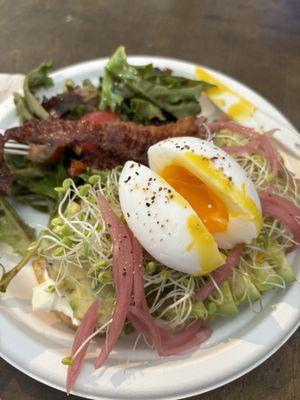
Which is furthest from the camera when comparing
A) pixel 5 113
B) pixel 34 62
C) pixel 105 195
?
pixel 34 62

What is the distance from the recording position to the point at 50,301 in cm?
171

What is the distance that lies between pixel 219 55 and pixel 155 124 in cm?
118

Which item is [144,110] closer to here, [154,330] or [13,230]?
[13,230]

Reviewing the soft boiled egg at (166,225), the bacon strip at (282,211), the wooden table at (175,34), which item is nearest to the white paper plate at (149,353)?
the bacon strip at (282,211)

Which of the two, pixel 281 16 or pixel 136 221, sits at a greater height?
pixel 281 16

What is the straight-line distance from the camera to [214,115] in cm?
253

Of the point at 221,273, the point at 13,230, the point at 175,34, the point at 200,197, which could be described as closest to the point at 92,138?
the point at 13,230

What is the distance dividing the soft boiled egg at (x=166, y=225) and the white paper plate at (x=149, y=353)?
34 centimetres

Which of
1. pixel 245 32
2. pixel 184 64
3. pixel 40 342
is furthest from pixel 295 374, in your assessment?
pixel 245 32

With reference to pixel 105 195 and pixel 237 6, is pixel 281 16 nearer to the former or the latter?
pixel 237 6

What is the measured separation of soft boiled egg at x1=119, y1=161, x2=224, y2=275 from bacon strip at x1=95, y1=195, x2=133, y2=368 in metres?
0.06

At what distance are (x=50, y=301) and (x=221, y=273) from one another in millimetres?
710

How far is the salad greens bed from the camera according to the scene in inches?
67.0

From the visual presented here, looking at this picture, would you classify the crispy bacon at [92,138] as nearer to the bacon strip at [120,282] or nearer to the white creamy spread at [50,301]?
the bacon strip at [120,282]
